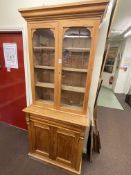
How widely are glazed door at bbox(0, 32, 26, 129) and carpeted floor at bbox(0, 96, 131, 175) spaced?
25 cm

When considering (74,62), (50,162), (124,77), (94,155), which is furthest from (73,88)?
(124,77)

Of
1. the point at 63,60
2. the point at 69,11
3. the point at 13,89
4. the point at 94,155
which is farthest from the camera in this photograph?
the point at 13,89

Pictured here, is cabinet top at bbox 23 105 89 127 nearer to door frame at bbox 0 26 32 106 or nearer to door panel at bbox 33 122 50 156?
door panel at bbox 33 122 50 156

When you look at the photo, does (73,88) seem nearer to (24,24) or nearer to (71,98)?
(71,98)

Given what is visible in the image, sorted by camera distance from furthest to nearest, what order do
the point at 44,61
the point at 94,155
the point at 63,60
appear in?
the point at 94,155 → the point at 44,61 → the point at 63,60

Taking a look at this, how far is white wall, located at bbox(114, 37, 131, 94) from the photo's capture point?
16.8ft

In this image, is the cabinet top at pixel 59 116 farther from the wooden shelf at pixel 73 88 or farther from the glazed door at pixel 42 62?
the wooden shelf at pixel 73 88

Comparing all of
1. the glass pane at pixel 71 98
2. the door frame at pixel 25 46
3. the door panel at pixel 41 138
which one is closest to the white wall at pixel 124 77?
the glass pane at pixel 71 98

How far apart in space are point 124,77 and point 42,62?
16.3 feet

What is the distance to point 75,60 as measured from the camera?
5.04 feet

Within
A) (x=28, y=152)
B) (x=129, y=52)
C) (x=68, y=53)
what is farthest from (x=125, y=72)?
(x=28, y=152)

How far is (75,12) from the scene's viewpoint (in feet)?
3.74

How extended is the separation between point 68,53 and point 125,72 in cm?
484

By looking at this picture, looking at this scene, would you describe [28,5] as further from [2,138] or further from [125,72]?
[125,72]
